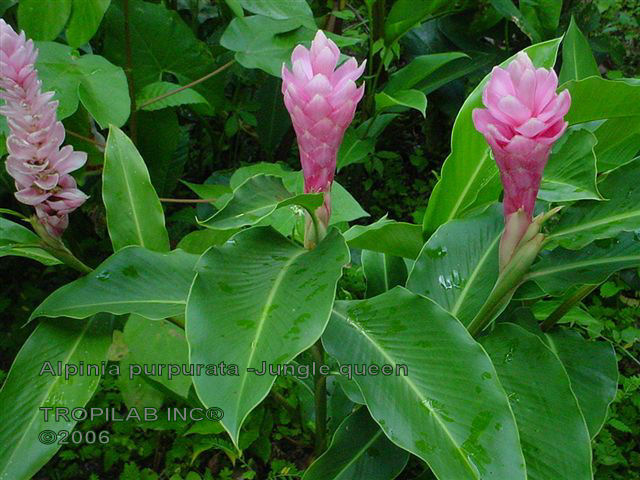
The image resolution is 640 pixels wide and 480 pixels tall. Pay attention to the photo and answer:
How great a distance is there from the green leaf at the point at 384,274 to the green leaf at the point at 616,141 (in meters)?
0.46

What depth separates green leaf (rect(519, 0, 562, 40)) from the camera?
204 centimetres

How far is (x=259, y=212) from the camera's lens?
89 cm

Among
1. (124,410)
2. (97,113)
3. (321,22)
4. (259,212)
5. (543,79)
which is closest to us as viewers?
(543,79)

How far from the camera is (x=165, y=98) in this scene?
1639 millimetres

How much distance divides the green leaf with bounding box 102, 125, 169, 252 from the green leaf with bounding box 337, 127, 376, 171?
79 centimetres

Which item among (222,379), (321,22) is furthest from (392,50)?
(222,379)

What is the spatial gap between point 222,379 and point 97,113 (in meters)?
0.78

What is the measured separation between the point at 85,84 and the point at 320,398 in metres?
0.84

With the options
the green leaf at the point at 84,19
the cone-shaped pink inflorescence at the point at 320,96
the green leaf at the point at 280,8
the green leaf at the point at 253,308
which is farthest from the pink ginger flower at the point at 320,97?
the green leaf at the point at 280,8

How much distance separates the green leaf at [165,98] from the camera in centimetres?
162

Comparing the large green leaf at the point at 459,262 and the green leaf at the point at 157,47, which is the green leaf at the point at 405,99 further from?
the large green leaf at the point at 459,262

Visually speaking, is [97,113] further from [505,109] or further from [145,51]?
[505,109]

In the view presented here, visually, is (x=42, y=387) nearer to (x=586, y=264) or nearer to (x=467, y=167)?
(x=467, y=167)

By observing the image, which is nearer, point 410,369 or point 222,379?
point 222,379
